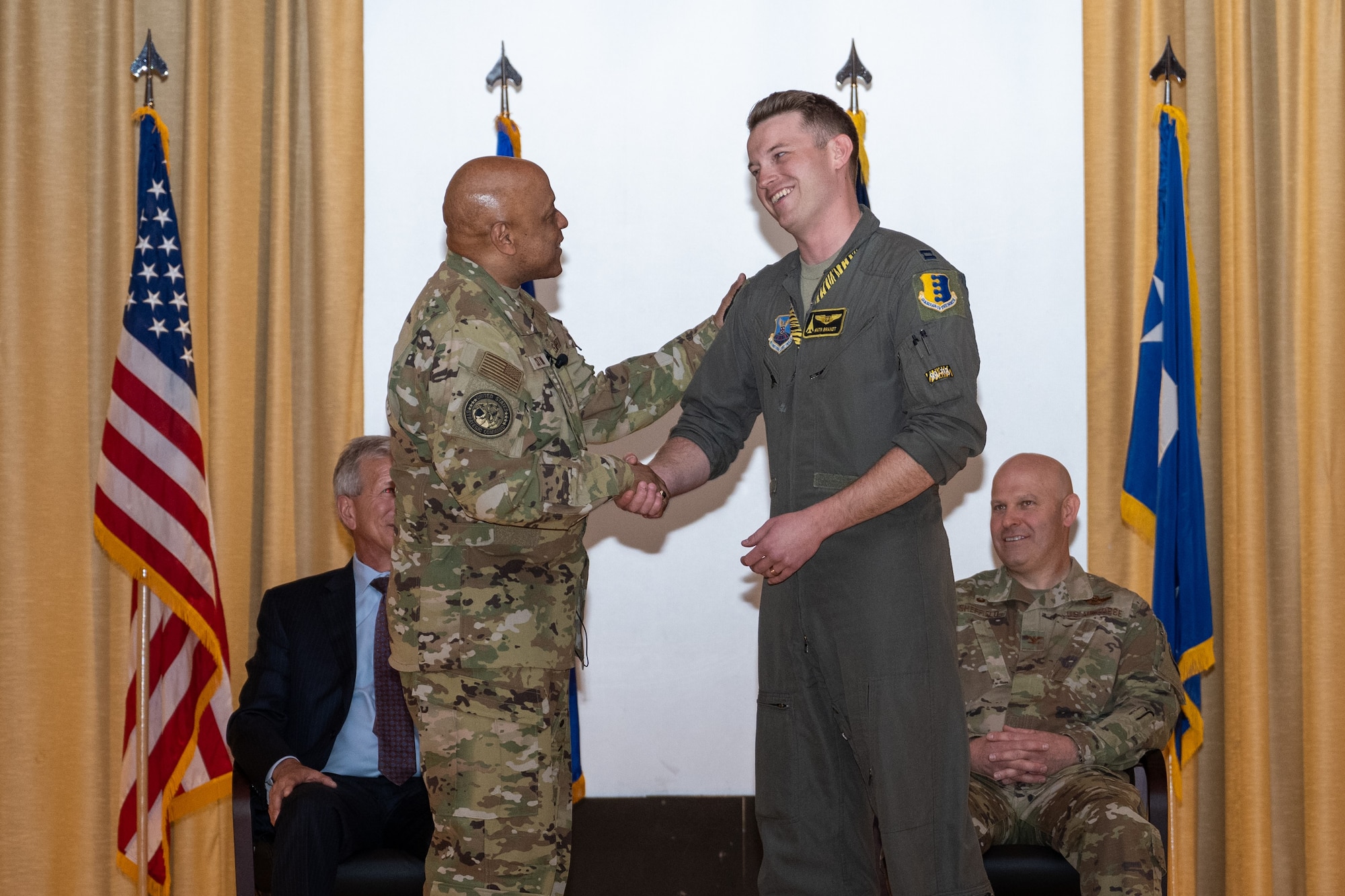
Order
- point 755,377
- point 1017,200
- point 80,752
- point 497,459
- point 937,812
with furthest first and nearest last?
point 1017,200, point 80,752, point 755,377, point 497,459, point 937,812

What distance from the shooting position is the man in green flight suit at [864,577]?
2285mm

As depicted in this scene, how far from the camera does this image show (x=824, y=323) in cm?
246

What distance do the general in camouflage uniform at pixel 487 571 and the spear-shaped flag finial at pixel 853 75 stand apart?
1779 millimetres

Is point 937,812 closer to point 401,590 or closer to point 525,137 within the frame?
point 401,590

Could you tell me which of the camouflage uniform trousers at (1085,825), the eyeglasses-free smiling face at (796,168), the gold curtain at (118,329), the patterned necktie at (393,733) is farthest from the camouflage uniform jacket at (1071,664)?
the gold curtain at (118,329)

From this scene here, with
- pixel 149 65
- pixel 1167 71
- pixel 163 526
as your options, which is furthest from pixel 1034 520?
pixel 149 65

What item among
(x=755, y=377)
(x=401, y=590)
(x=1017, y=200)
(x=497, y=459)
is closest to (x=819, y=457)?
(x=755, y=377)

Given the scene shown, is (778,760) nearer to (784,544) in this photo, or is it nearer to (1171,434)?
(784,544)

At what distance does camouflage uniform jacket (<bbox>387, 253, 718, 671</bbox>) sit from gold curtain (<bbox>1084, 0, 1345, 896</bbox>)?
215 centimetres

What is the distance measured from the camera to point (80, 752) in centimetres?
398

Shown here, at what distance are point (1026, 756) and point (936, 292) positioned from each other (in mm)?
1342

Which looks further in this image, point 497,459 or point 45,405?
point 45,405

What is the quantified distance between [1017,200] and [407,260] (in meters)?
2.13

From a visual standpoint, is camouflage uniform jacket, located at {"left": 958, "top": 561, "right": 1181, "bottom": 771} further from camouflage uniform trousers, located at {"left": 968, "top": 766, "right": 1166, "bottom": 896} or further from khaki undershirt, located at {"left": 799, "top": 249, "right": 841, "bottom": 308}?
khaki undershirt, located at {"left": 799, "top": 249, "right": 841, "bottom": 308}
